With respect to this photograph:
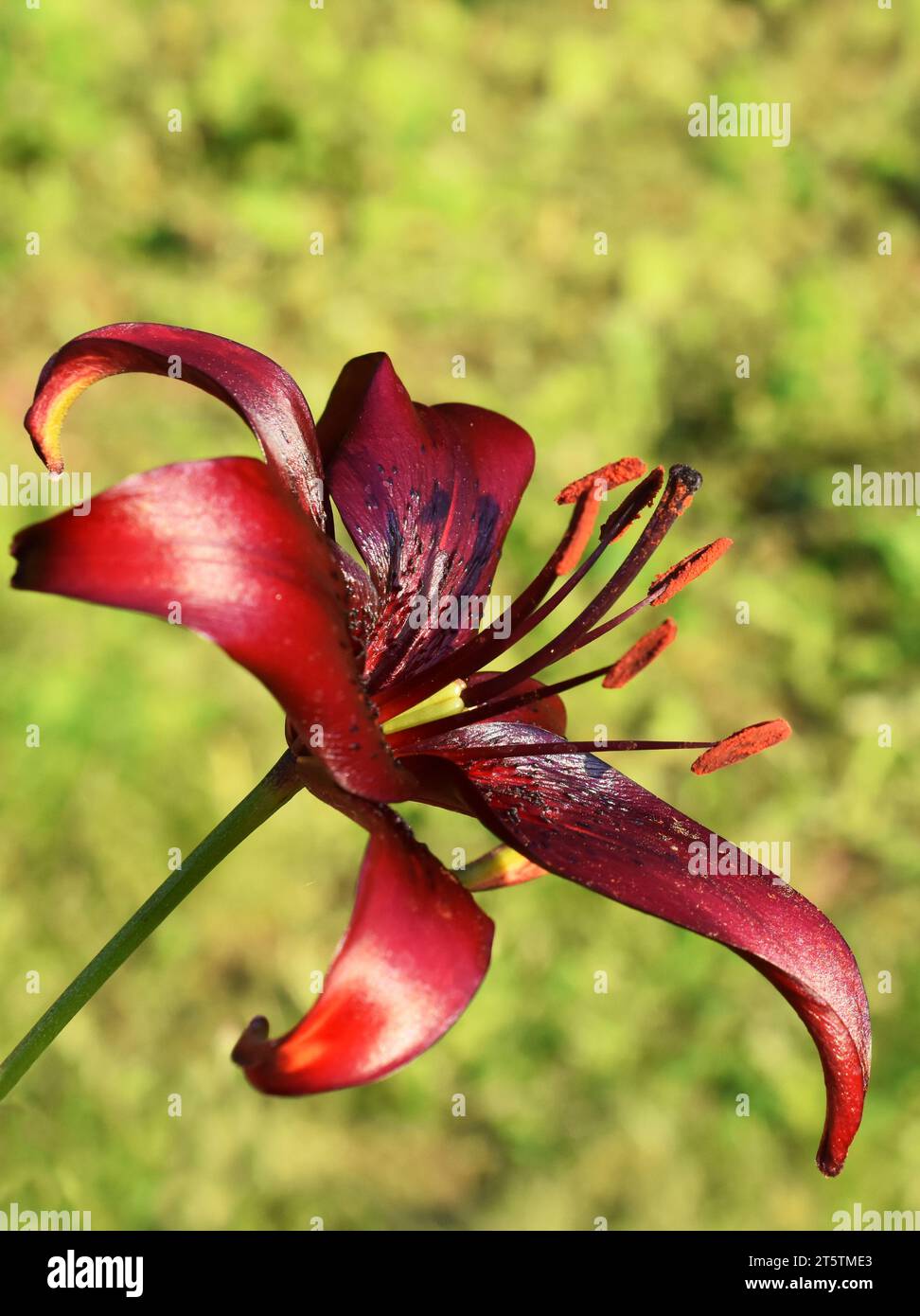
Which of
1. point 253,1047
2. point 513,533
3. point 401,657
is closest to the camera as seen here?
point 253,1047

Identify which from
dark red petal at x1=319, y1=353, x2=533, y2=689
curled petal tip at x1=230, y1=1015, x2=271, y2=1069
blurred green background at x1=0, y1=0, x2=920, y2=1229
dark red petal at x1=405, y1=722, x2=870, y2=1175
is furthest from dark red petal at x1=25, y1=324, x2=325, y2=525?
blurred green background at x1=0, y1=0, x2=920, y2=1229

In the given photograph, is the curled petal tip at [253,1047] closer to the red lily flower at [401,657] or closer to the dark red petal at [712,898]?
the red lily flower at [401,657]

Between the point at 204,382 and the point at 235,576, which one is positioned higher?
the point at 204,382

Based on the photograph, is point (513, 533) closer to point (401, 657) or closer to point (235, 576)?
point (401, 657)

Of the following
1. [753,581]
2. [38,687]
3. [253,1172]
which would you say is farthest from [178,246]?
[253,1172]

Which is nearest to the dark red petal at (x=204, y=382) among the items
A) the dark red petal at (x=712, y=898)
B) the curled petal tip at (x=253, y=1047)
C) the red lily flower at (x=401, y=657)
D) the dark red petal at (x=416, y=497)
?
the red lily flower at (x=401, y=657)

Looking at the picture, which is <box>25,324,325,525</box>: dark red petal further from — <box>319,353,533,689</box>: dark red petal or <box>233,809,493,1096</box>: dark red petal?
<box>233,809,493,1096</box>: dark red petal

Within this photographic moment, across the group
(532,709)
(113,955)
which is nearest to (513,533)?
(532,709)
